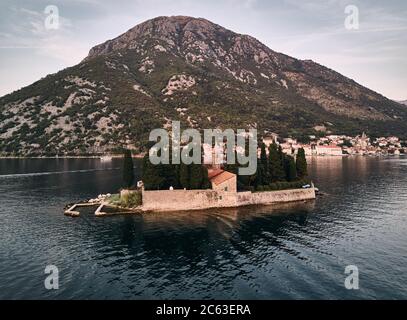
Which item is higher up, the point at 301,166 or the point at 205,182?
the point at 301,166

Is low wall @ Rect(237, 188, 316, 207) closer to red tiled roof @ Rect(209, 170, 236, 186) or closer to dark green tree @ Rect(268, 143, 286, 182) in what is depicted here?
red tiled roof @ Rect(209, 170, 236, 186)

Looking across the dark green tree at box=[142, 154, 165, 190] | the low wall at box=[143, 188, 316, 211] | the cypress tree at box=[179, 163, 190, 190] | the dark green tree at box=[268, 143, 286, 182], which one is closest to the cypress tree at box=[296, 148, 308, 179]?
the dark green tree at box=[268, 143, 286, 182]

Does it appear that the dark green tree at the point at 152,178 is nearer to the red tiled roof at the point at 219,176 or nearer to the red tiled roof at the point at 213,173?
the red tiled roof at the point at 219,176

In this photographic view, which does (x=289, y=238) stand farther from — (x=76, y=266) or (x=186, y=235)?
(x=76, y=266)

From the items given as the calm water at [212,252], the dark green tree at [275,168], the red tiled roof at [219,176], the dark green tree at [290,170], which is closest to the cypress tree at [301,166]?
the dark green tree at [290,170]

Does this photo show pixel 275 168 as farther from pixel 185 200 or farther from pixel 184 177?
pixel 185 200

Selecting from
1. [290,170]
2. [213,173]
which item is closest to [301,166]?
[290,170]
